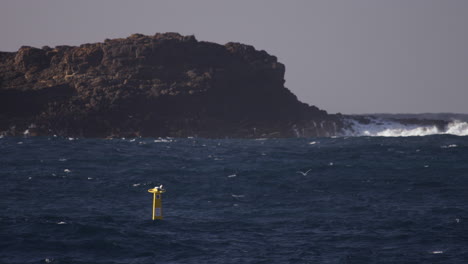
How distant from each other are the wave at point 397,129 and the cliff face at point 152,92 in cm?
387

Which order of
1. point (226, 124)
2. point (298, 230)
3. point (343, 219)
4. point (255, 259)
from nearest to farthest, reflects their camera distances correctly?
point (255, 259), point (298, 230), point (343, 219), point (226, 124)

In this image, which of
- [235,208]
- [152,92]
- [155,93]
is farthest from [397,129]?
[235,208]

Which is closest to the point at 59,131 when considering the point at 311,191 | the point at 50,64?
the point at 50,64

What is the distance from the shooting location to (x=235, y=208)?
1521 inches

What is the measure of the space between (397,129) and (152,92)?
4663 centimetres

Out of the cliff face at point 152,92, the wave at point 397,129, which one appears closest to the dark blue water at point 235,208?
the cliff face at point 152,92

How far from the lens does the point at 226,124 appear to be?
113m

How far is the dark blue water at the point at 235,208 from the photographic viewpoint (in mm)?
28422

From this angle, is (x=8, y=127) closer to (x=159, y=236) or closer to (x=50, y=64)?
(x=50, y=64)

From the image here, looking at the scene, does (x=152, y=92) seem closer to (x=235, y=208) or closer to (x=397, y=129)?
(x=397, y=129)

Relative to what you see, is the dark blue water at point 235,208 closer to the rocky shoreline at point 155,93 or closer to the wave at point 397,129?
the rocky shoreline at point 155,93

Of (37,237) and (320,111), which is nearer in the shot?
(37,237)

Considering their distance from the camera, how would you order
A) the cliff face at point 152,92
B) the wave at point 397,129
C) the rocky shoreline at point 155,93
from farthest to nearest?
the wave at point 397,129 → the cliff face at point 152,92 → the rocky shoreline at point 155,93

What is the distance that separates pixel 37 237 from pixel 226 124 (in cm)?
8354
